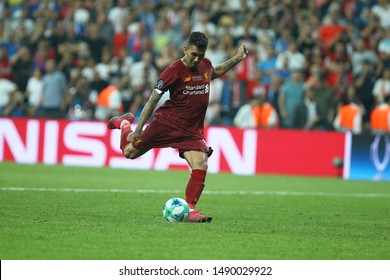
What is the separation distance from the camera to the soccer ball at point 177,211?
10.9 meters

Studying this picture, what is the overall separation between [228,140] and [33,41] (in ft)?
23.2

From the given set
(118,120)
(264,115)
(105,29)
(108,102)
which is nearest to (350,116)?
(264,115)

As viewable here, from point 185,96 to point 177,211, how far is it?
144cm

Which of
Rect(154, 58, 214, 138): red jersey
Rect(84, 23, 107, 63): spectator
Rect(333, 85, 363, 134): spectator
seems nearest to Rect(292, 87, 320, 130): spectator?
Rect(333, 85, 363, 134): spectator

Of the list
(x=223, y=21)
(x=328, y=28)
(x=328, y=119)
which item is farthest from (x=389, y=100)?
(x=223, y=21)

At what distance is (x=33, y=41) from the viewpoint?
82.2 feet

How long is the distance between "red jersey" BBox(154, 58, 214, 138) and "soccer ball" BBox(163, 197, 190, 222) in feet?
3.09

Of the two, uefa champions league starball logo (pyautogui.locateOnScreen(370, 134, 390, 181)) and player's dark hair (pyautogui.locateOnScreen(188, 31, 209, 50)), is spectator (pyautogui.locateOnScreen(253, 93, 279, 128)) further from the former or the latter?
player's dark hair (pyautogui.locateOnScreen(188, 31, 209, 50))

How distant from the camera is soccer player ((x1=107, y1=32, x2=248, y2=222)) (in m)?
11.0

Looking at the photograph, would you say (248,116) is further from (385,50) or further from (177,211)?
(177,211)

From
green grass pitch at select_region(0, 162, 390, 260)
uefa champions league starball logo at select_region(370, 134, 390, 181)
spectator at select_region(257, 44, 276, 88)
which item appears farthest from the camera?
spectator at select_region(257, 44, 276, 88)

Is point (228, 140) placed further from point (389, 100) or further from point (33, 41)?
point (33, 41)

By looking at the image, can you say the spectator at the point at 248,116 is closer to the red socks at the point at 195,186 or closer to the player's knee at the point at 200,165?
the player's knee at the point at 200,165

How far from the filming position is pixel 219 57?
23375 mm
